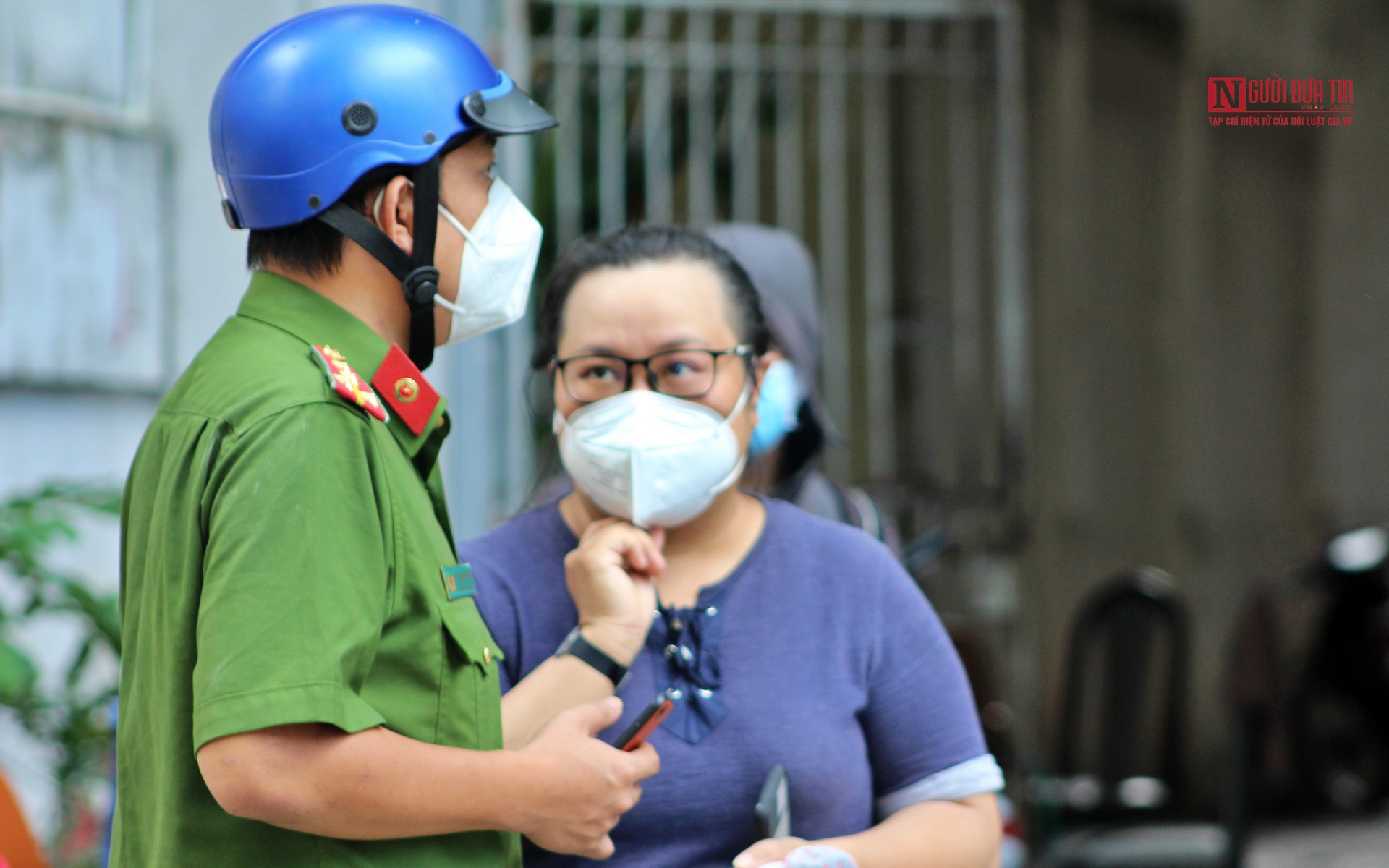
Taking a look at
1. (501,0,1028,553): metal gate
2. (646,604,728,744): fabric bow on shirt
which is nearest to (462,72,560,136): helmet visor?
(646,604,728,744): fabric bow on shirt

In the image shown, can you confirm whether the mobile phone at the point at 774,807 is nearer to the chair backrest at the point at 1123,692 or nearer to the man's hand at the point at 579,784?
the man's hand at the point at 579,784

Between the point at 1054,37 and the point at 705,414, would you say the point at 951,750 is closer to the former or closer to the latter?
the point at 705,414

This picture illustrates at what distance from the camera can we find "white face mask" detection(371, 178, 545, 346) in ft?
4.41

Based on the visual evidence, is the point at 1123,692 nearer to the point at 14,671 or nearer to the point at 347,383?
the point at 14,671

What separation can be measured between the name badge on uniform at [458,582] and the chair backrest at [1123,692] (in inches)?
102

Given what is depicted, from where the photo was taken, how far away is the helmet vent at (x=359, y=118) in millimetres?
1237

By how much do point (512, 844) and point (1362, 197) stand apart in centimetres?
510

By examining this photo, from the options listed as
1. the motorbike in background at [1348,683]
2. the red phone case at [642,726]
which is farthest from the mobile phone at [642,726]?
the motorbike in background at [1348,683]

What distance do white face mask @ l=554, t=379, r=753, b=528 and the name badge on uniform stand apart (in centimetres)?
31

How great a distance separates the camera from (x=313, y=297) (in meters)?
1.26

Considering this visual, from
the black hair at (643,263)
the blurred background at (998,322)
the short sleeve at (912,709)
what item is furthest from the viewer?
the blurred background at (998,322)

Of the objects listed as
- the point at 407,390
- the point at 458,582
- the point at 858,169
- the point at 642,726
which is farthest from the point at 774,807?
the point at 858,169

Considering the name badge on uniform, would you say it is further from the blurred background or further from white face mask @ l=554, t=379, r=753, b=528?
the blurred background

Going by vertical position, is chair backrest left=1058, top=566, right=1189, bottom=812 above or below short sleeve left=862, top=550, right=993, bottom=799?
below
